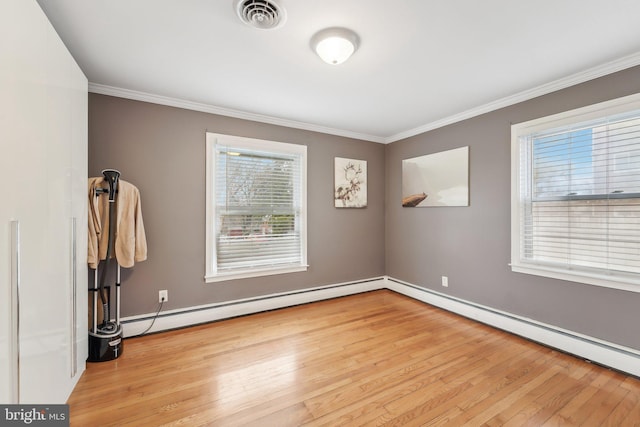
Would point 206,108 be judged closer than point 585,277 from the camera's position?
No

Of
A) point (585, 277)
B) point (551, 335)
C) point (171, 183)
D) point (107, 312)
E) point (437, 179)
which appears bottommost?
point (551, 335)

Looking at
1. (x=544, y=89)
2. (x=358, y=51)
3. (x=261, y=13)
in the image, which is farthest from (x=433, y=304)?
(x=261, y=13)

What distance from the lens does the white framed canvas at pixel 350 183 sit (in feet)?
13.2

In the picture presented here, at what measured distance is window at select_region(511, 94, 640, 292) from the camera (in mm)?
2154

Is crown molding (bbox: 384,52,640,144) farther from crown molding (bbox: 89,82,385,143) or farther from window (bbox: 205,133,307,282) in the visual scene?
window (bbox: 205,133,307,282)

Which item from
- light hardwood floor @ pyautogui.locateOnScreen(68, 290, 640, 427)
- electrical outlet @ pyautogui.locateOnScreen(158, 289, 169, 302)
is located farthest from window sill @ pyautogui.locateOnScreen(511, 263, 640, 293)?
electrical outlet @ pyautogui.locateOnScreen(158, 289, 169, 302)

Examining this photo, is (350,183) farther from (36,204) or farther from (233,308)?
(36,204)

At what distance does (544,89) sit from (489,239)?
157 centimetres

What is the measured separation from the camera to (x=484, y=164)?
3107mm

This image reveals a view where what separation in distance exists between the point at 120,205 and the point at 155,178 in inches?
20.8

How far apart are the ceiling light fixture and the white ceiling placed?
55 millimetres

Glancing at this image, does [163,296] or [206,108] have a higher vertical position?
[206,108]

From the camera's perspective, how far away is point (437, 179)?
363 centimetres

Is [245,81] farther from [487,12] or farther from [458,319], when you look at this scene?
[458,319]
